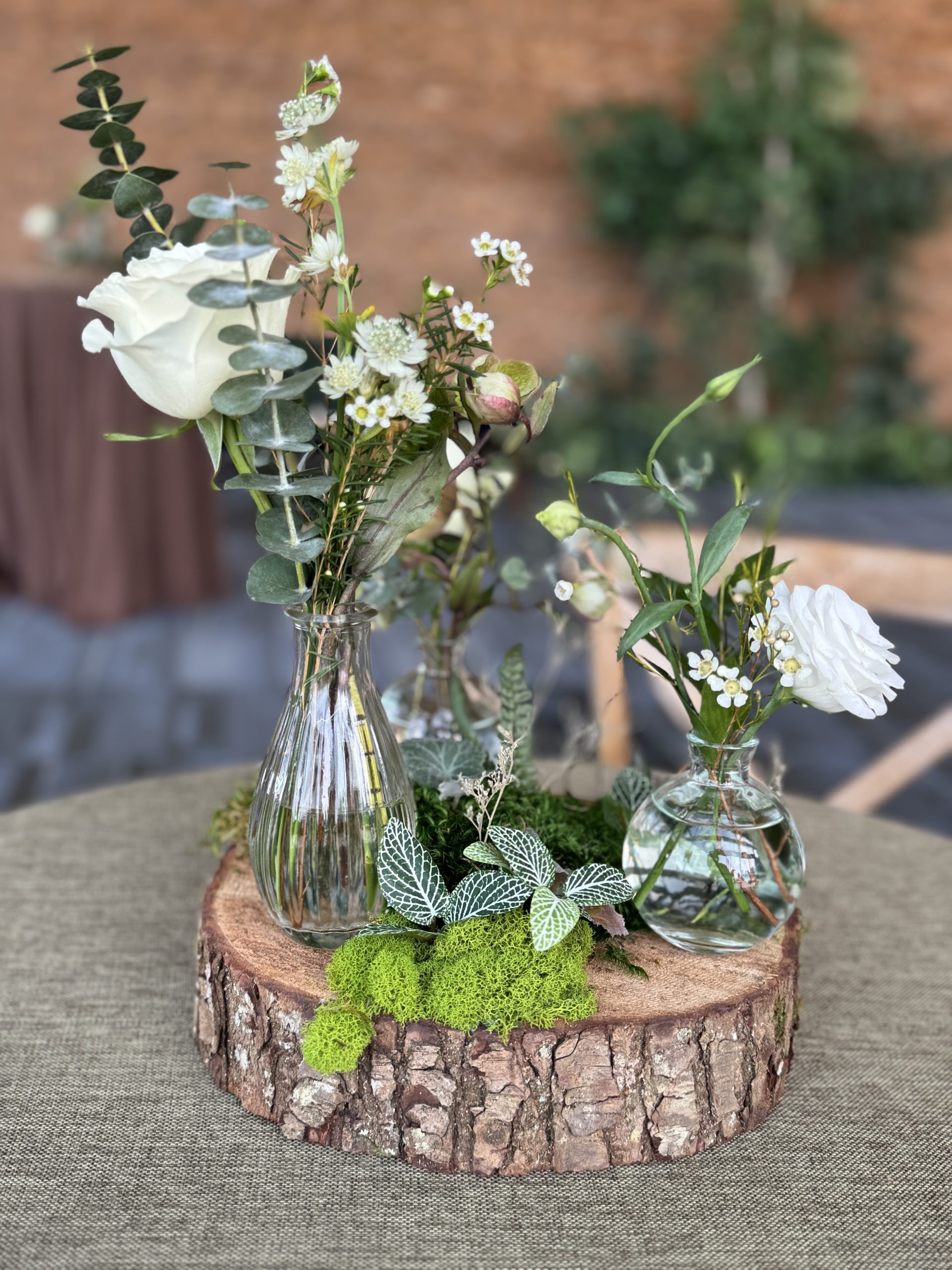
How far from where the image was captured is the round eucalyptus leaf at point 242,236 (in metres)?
0.51

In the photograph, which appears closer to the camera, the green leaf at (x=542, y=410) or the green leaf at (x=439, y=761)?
the green leaf at (x=542, y=410)

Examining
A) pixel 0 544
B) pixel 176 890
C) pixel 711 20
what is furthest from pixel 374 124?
pixel 176 890

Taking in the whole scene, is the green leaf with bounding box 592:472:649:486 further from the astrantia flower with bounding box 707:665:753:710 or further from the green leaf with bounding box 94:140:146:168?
the green leaf with bounding box 94:140:146:168

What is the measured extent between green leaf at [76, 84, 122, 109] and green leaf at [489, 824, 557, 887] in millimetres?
461

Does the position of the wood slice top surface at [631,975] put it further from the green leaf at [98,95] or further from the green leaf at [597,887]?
the green leaf at [98,95]

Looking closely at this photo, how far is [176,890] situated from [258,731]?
1566 mm

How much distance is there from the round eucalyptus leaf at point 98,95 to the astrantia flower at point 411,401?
0.23 meters

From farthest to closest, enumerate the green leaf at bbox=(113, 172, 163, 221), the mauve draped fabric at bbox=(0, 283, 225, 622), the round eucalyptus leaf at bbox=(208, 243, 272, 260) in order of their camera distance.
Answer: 1. the mauve draped fabric at bbox=(0, 283, 225, 622)
2. the green leaf at bbox=(113, 172, 163, 221)
3. the round eucalyptus leaf at bbox=(208, 243, 272, 260)

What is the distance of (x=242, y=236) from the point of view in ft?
1.69

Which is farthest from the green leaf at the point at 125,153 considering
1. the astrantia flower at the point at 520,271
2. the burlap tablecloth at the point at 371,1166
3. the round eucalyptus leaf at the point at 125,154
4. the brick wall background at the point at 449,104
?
the brick wall background at the point at 449,104

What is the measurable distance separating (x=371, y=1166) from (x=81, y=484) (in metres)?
2.79

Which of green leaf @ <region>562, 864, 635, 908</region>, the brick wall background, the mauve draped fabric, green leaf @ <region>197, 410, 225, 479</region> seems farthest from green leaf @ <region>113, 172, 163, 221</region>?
the brick wall background

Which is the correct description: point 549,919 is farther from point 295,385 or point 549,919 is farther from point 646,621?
point 295,385

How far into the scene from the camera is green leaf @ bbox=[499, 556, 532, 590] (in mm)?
862
